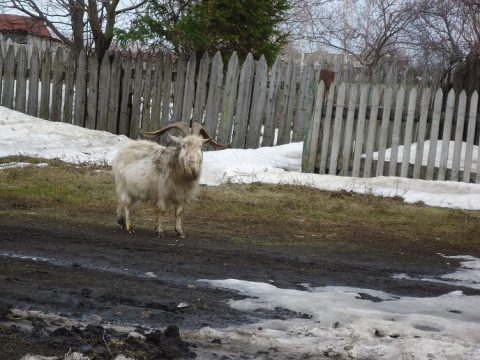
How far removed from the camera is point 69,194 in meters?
11.0

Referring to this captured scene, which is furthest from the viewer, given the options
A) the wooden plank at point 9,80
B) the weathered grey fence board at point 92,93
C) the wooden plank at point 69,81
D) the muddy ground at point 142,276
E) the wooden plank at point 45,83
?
the wooden plank at point 9,80

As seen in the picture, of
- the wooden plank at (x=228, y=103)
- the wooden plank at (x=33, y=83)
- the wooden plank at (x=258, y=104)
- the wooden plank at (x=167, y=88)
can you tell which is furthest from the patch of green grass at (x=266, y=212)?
the wooden plank at (x=33, y=83)

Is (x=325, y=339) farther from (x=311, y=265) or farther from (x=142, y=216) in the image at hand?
(x=142, y=216)

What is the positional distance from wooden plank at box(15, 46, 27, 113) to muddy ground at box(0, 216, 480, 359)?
906 centimetres

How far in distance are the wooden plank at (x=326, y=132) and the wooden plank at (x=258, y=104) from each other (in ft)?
7.20

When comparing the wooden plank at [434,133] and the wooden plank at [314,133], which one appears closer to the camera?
the wooden plank at [434,133]

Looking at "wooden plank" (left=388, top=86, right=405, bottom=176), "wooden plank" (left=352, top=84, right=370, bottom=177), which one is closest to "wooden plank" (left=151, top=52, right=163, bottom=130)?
"wooden plank" (left=352, top=84, right=370, bottom=177)

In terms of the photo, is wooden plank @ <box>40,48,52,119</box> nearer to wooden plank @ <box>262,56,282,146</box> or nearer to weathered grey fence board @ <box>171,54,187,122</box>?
weathered grey fence board @ <box>171,54,187,122</box>

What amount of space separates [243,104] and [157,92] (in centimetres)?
209

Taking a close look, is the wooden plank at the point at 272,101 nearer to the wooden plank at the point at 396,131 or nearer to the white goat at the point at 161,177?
the wooden plank at the point at 396,131

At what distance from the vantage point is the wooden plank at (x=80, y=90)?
650 inches

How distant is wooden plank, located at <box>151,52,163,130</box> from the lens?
15648 mm

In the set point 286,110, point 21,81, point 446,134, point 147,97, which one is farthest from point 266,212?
point 21,81

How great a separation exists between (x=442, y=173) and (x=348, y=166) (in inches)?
64.5
